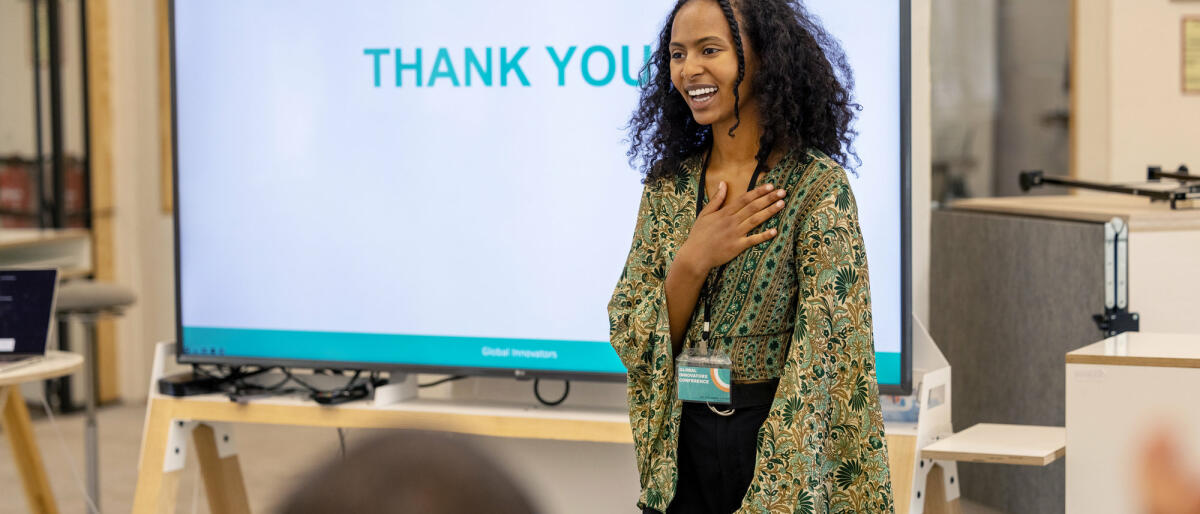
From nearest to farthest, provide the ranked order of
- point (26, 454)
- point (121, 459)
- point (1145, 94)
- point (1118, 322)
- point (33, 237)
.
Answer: point (1118, 322), point (26, 454), point (1145, 94), point (121, 459), point (33, 237)

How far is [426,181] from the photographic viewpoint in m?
2.95

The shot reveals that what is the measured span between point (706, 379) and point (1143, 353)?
3.73 feet

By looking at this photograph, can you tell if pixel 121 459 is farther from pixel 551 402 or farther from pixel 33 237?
pixel 551 402

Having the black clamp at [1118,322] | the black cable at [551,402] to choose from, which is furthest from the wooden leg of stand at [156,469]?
the black clamp at [1118,322]

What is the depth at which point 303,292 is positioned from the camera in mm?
3045

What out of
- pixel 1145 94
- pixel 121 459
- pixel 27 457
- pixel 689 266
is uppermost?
pixel 1145 94

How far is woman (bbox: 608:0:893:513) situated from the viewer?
1.52 metres

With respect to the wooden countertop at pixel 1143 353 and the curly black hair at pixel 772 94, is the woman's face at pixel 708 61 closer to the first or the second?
the curly black hair at pixel 772 94

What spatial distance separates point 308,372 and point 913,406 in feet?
5.48

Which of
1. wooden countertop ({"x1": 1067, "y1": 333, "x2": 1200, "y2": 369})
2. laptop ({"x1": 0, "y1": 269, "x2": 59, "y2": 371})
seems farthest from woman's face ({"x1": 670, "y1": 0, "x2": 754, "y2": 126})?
laptop ({"x1": 0, "y1": 269, "x2": 59, "y2": 371})

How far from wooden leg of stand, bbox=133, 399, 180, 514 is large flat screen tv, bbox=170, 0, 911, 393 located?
165 mm

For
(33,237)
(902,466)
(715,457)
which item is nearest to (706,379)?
(715,457)

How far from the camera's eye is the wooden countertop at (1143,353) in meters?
2.16

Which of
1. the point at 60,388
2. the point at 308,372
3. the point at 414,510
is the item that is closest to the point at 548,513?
the point at 414,510
